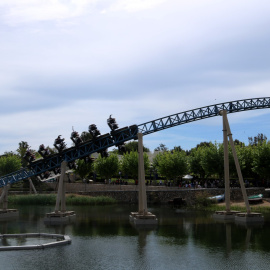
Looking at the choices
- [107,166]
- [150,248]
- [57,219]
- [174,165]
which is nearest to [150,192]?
[174,165]

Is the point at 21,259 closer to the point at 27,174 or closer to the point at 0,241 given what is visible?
the point at 0,241

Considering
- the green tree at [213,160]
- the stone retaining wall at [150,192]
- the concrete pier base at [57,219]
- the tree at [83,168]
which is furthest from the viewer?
the tree at [83,168]

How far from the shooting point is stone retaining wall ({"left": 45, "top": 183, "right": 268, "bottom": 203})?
58625 mm

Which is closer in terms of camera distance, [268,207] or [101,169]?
[268,207]

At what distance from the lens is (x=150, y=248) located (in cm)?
2508

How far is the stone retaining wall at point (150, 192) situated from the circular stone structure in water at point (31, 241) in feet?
112

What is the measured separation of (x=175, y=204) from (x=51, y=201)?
715 inches

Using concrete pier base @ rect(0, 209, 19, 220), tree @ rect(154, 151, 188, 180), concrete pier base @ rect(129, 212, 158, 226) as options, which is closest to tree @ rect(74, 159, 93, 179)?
tree @ rect(154, 151, 188, 180)

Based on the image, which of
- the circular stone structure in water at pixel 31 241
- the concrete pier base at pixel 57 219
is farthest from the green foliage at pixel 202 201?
the circular stone structure in water at pixel 31 241

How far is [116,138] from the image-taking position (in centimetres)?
4106

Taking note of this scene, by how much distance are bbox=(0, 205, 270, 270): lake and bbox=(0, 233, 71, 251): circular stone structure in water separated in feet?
1.88

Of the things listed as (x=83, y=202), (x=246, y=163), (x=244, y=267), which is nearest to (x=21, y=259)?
(x=244, y=267)

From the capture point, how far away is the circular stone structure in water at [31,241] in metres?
24.3

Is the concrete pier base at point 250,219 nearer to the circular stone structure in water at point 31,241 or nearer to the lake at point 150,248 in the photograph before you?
the lake at point 150,248
